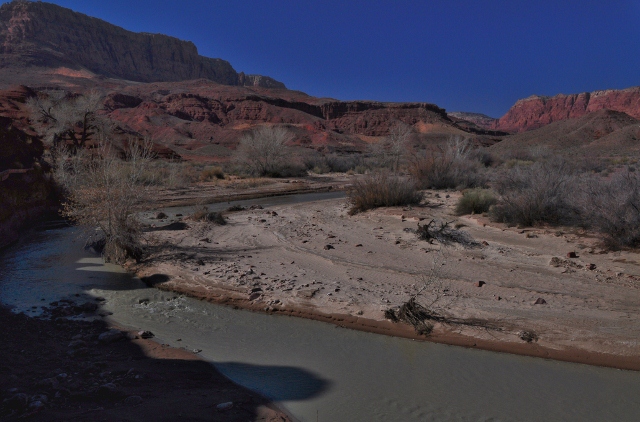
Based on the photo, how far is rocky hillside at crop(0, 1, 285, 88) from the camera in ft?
330

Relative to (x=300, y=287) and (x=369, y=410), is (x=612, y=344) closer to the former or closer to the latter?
(x=369, y=410)

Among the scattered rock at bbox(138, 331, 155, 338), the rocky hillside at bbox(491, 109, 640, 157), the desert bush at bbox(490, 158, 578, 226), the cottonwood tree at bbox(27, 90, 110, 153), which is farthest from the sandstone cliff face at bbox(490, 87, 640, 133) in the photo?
the scattered rock at bbox(138, 331, 155, 338)

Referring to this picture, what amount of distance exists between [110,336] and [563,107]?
15643 cm

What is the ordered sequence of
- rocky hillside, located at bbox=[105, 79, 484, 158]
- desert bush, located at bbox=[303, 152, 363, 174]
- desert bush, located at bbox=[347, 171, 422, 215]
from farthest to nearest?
1. rocky hillside, located at bbox=[105, 79, 484, 158]
2. desert bush, located at bbox=[303, 152, 363, 174]
3. desert bush, located at bbox=[347, 171, 422, 215]

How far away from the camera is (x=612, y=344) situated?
578cm

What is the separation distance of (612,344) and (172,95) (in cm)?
9472

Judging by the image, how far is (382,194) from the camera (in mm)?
14367

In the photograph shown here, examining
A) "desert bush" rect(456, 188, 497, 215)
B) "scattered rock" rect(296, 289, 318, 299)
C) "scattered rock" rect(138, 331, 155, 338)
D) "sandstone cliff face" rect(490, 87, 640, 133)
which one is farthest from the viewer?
"sandstone cliff face" rect(490, 87, 640, 133)

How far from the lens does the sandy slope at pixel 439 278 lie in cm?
618

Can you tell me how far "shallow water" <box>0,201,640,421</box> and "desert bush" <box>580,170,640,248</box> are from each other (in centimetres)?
428

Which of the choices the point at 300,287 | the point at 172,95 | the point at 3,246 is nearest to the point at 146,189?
the point at 3,246

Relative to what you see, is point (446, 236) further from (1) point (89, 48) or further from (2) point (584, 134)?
(1) point (89, 48)

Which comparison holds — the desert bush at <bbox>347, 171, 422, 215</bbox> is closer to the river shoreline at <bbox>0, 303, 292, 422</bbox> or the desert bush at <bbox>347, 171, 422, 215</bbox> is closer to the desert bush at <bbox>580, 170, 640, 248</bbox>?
the desert bush at <bbox>580, 170, 640, 248</bbox>

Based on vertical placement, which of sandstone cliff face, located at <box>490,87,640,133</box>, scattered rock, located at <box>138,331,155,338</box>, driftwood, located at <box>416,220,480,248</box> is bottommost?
scattered rock, located at <box>138,331,155,338</box>
